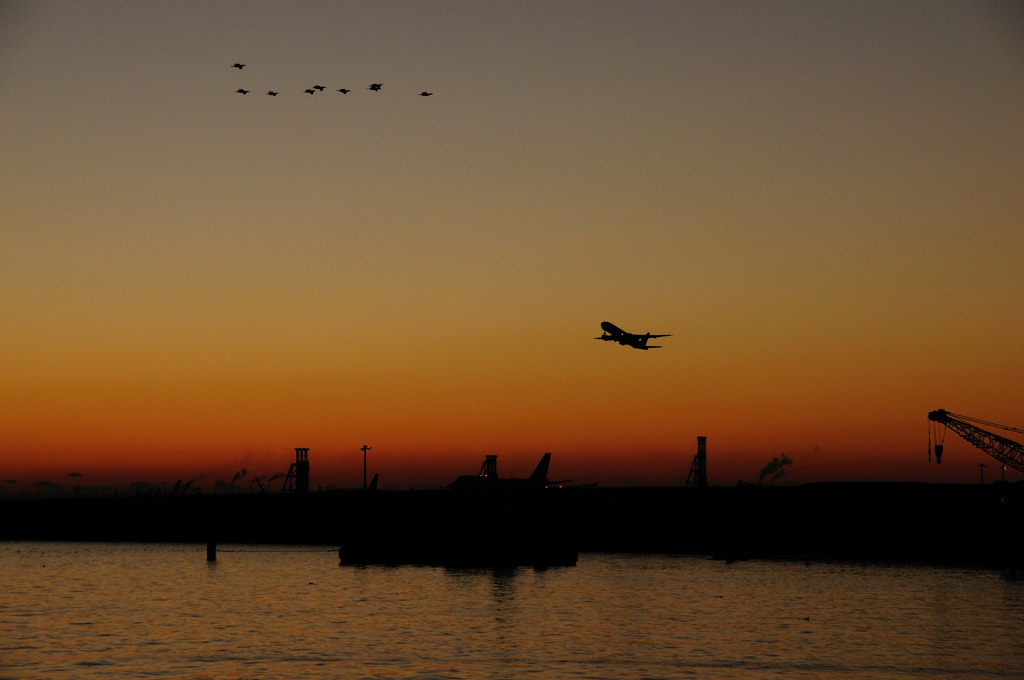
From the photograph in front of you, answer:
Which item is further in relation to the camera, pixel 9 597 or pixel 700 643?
pixel 9 597

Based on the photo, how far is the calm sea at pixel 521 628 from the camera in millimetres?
96562

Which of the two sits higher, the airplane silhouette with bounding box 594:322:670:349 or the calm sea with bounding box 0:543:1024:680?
the airplane silhouette with bounding box 594:322:670:349

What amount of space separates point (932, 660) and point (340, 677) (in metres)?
52.7

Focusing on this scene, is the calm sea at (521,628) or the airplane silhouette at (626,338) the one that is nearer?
the calm sea at (521,628)

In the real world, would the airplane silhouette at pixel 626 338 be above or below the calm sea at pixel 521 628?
above

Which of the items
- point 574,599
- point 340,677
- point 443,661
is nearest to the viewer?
point 340,677

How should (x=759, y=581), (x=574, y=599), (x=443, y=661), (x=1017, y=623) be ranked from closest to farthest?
(x=443, y=661)
(x=1017, y=623)
(x=574, y=599)
(x=759, y=581)

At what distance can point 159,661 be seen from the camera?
100000mm

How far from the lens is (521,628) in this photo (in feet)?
399

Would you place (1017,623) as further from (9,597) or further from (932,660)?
(9,597)

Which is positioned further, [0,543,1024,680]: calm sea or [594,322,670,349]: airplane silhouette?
[594,322,670,349]: airplane silhouette

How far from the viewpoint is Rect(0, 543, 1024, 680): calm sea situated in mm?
96562

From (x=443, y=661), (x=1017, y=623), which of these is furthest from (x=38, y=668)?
(x=1017, y=623)

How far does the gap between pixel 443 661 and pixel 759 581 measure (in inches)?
3708
